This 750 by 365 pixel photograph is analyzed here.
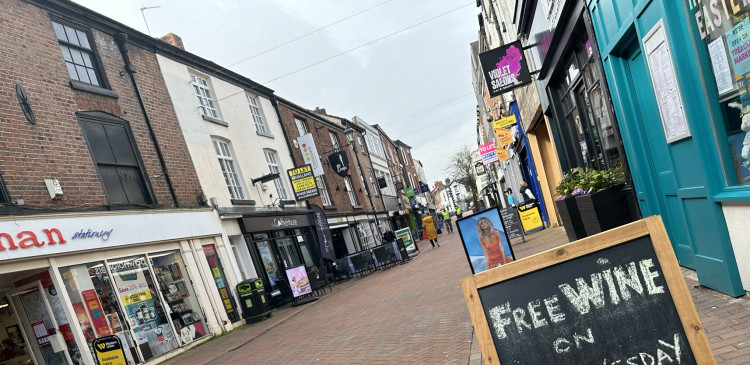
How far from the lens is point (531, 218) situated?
15656 millimetres

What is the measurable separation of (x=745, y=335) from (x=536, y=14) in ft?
25.8

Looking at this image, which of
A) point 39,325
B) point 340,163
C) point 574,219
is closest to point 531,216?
point 574,219

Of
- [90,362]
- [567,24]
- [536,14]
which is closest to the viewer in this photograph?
[567,24]

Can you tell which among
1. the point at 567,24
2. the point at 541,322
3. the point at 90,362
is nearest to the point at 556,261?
the point at 541,322

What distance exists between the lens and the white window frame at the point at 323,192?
23.0m

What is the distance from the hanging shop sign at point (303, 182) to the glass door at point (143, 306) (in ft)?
26.7

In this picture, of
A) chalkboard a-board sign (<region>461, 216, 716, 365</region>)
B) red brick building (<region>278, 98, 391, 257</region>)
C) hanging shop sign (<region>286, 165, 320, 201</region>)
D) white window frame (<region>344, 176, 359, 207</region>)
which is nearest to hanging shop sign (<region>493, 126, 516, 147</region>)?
red brick building (<region>278, 98, 391, 257</region>)

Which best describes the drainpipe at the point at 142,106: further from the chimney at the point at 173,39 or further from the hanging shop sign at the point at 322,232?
the hanging shop sign at the point at 322,232

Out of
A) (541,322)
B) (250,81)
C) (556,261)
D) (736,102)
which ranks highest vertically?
(250,81)

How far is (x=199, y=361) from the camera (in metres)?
9.15

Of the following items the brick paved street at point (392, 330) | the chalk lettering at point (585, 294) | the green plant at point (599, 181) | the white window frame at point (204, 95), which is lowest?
the brick paved street at point (392, 330)

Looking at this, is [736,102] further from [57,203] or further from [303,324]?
[57,203]

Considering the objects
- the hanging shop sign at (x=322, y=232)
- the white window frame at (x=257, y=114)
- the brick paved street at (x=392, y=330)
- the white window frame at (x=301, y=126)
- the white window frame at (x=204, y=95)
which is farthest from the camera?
the white window frame at (x=301, y=126)

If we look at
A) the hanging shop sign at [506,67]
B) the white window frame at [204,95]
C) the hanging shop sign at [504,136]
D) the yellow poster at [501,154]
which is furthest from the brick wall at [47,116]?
the yellow poster at [501,154]
